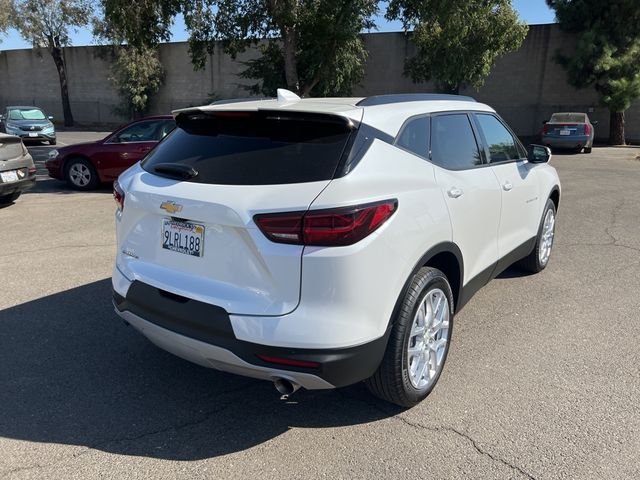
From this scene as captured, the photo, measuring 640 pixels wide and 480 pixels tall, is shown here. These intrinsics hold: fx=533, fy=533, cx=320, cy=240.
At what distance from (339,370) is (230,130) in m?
1.50

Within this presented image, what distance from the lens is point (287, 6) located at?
45.2ft

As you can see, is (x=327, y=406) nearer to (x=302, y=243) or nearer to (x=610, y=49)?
(x=302, y=243)

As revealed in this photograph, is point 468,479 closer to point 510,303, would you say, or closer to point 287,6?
point 510,303

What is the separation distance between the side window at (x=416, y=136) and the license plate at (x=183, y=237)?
1.27m

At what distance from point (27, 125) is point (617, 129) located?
25929mm

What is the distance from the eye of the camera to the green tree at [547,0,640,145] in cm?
2267

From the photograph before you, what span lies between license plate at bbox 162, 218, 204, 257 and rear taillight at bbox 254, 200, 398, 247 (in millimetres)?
410

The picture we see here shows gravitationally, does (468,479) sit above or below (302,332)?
below

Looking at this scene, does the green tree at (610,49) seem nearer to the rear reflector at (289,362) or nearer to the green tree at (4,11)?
the rear reflector at (289,362)

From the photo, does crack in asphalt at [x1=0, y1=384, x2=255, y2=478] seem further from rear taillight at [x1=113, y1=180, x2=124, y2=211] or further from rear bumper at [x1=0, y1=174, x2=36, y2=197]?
rear bumper at [x1=0, y1=174, x2=36, y2=197]

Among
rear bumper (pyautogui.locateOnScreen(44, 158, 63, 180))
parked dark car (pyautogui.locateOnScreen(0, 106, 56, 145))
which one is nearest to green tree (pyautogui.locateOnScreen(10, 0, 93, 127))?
parked dark car (pyautogui.locateOnScreen(0, 106, 56, 145))

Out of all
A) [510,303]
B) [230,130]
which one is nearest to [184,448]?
[230,130]

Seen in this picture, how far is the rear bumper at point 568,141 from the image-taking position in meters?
20.3

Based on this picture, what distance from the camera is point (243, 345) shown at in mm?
2660
